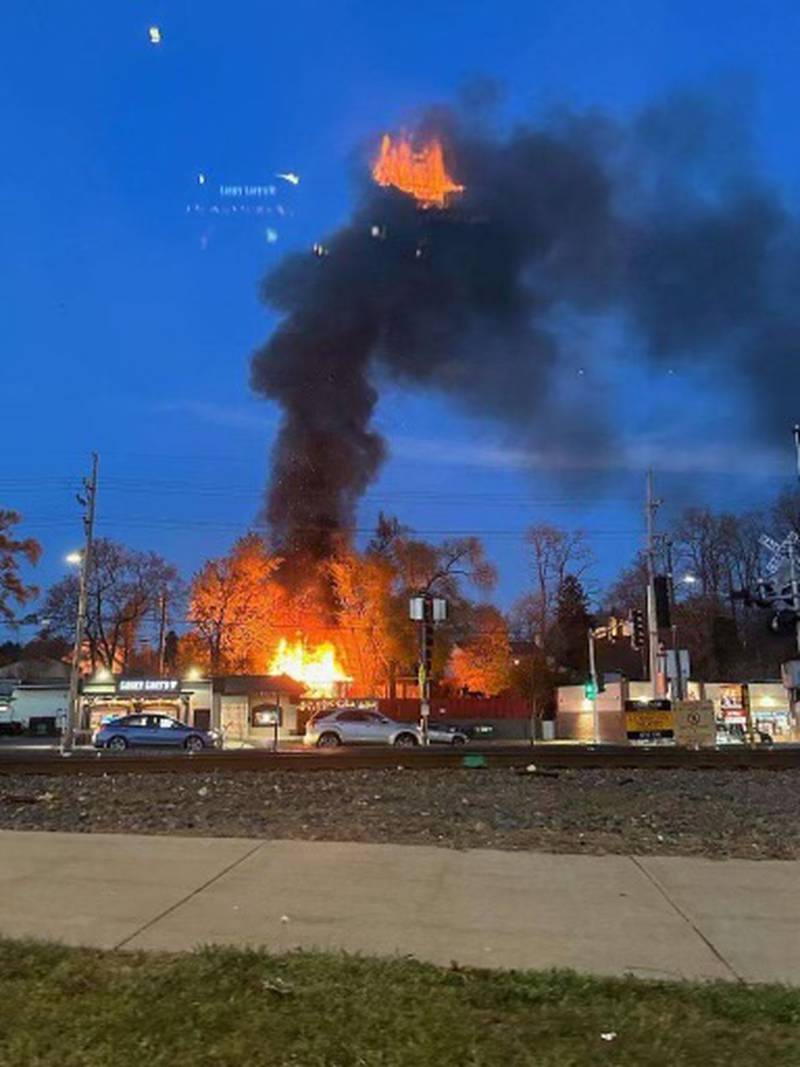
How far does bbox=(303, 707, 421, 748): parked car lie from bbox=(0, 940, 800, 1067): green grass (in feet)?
104

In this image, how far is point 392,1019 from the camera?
416 centimetres

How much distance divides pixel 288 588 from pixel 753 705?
2868 centimetres

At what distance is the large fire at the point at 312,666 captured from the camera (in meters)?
57.9

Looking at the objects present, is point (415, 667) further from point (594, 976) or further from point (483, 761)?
point (594, 976)

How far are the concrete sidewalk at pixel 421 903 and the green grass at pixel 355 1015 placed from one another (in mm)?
500

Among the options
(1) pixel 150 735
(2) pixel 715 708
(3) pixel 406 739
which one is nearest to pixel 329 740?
(3) pixel 406 739

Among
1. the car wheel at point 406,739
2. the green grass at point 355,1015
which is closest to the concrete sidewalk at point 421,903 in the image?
the green grass at point 355,1015

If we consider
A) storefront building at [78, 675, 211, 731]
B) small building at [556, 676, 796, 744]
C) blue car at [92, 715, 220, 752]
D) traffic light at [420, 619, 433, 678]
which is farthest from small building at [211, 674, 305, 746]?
traffic light at [420, 619, 433, 678]

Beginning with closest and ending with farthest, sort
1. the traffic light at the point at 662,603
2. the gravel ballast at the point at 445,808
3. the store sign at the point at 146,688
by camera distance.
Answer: the gravel ballast at the point at 445,808 < the traffic light at the point at 662,603 < the store sign at the point at 146,688

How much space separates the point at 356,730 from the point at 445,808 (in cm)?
2550

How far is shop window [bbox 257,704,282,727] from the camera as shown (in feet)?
166

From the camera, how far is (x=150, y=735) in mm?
35938

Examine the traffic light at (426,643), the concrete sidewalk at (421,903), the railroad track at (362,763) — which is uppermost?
the traffic light at (426,643)

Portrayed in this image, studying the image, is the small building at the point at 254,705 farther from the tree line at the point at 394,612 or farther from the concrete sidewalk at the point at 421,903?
the concrete sidewalk at the point at 421,903
